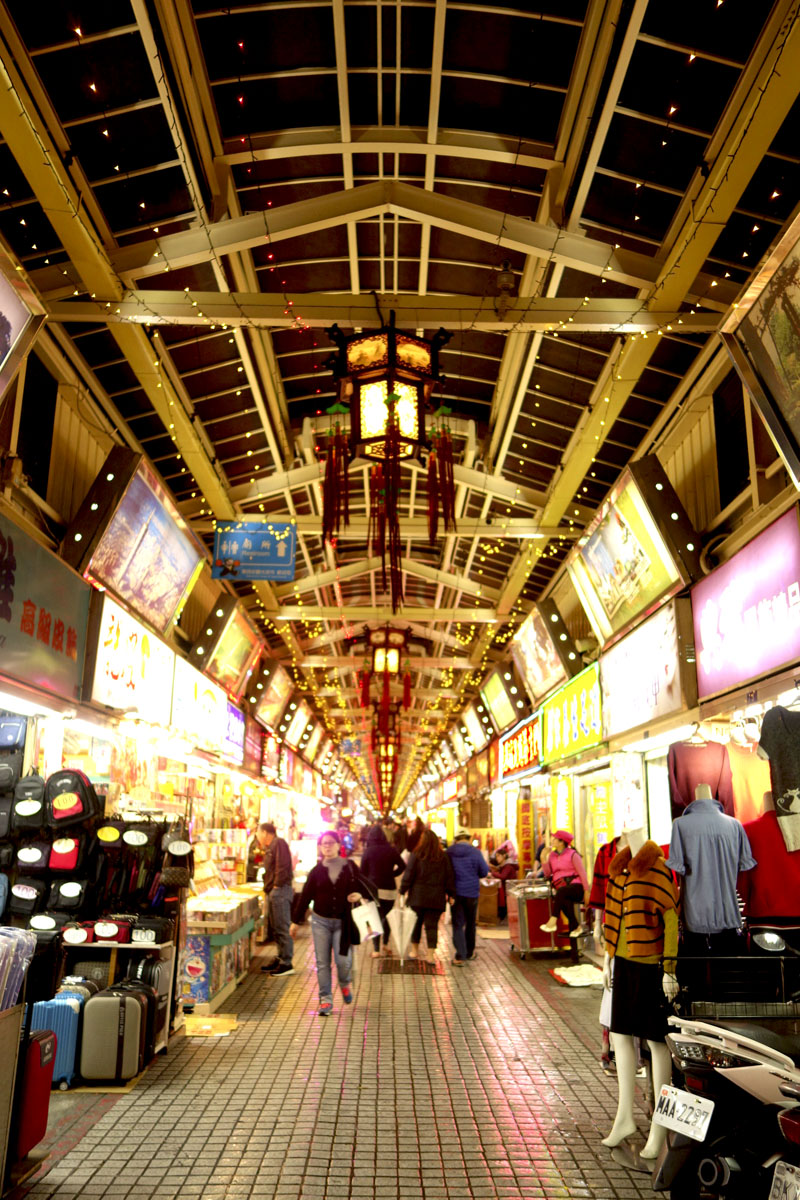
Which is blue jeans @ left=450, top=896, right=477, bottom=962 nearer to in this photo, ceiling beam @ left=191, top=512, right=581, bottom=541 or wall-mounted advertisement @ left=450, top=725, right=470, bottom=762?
ceiling beam @ left=191, top=512, right=581, bottom=541

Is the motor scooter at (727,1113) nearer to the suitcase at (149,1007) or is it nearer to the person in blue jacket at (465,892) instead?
the suitcase at (149,1007)

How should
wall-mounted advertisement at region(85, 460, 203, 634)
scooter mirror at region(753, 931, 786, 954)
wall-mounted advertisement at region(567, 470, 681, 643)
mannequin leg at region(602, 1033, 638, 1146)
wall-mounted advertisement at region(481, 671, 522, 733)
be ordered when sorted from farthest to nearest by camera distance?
wall-mounted advertisement at region(481, 671, 522, 733) < wall-mounted advertisement at region(85, 460, 203, 634) < wall-mounted advertisement at region(567, 470, 681, 643) < mannequin leg at region(602, 1033, 638, 1146) < scooter mirror at region(753, 931, 786, 954)

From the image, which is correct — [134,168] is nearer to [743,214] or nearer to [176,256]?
[176,256]

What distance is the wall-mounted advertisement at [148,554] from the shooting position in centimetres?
821

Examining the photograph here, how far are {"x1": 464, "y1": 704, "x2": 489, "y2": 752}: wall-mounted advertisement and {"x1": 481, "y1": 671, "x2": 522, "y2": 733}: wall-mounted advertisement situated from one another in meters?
1.89

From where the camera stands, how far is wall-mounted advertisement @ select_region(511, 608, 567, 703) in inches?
528

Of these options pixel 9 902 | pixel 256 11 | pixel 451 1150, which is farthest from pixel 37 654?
pixel 256 11

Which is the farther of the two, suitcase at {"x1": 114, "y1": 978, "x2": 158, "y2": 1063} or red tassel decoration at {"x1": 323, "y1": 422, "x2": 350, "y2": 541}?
red tassel decoration at {"x1": 323, "y1": 422, "x2": 350, "y2": 541}

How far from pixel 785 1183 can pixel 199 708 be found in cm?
1064

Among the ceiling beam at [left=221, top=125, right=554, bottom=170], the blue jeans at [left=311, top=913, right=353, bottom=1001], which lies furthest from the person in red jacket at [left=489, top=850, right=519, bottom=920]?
the ceiling beam at [left=221, top=125, right=554, bottom=170]

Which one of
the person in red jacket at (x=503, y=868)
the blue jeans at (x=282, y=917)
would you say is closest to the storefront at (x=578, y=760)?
the person in red jacket at (x=503, y=868)

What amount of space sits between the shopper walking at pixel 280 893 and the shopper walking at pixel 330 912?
175 cm

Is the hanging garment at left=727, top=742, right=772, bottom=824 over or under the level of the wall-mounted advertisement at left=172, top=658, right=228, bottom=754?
under

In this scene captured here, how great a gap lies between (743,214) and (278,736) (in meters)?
16.8
